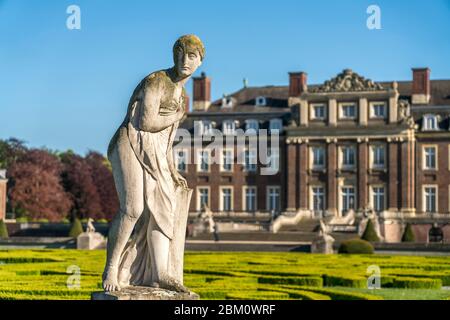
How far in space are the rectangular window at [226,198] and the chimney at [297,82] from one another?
6984 mm

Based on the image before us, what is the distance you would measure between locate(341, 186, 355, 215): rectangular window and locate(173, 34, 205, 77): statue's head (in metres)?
46.4

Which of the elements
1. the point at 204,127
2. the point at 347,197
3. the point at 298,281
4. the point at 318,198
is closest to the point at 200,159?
the point at 204,127

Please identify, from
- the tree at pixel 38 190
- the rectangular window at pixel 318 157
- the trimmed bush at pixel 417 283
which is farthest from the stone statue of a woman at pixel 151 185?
the tree at pixel 38 190

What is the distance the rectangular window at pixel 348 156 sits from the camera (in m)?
54.1

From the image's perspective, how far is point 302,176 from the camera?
54562mm

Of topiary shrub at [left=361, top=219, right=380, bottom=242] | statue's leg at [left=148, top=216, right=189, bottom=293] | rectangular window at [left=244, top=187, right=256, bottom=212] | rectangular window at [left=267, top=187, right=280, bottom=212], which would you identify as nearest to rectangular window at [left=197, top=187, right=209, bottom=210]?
rectangular window at [left=244, top=187, right=256, bottom=212]

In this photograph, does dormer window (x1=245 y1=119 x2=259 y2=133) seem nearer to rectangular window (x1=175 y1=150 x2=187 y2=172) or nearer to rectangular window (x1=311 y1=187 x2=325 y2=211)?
rectangular window (x1=175 y1=150 x2=187 y2=172)

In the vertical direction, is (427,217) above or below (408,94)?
below

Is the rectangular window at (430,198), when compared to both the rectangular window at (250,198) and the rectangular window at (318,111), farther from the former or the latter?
A: the rectangular window at (250,198)

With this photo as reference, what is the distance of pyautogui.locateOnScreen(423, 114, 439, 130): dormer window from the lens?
2088 inches

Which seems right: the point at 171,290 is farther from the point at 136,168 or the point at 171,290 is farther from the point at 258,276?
the point at 258,276

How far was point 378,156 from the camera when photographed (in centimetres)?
5372
